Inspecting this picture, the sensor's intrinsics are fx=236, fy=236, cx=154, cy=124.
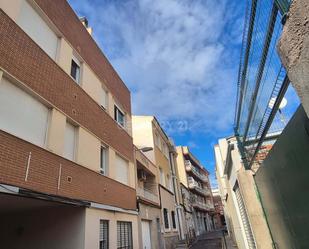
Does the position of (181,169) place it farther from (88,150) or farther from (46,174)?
(46,174)

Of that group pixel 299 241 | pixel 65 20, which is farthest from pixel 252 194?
pixel 65 20

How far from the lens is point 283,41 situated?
190 cm

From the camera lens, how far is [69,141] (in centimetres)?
863

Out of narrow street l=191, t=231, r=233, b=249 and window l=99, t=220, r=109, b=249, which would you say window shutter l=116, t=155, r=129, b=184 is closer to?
window l=99, t=220, r=109, b=249

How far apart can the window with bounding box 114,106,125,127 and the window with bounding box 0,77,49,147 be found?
665cm

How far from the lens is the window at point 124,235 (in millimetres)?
10438

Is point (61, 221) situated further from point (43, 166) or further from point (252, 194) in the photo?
point (252, 194)

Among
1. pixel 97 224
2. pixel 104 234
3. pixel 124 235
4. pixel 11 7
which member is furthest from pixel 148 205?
pixel 11 7

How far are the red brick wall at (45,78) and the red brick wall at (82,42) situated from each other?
6.40 feet

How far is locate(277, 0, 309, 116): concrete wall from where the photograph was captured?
5.35ft

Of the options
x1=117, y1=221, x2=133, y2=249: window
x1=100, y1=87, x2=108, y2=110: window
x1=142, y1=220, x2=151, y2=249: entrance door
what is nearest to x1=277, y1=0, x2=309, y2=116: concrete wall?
x1=117, y1=221, x2=133, y2=249: window

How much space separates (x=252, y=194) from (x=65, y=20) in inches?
369

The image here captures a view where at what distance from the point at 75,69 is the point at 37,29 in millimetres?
2527

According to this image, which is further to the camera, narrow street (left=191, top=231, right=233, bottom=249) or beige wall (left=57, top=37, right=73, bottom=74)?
narrow street (left=191, top=231, right=233, bottom=249)
